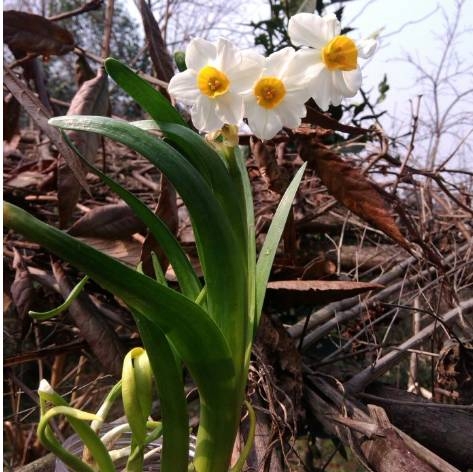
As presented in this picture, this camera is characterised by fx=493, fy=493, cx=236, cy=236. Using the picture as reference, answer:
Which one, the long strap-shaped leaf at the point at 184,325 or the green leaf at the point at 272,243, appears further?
the green leaf at the point at 272,243

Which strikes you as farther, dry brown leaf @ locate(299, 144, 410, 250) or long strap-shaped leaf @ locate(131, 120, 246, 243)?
dry brown leaf @ locate(299, 144, 410, 250)

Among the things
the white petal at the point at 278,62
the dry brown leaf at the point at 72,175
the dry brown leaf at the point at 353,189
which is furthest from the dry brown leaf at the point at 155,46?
the white petal at the point at 278,62

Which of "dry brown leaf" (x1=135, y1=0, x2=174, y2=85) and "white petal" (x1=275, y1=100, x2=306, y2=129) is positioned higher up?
"dry brown leaf" (x1=135, y1=0, x2=174, y2=85)

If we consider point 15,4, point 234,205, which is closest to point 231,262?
point 234,205

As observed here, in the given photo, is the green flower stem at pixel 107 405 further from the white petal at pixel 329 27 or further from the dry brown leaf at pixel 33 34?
the dry brown leaf at pixel 33 34

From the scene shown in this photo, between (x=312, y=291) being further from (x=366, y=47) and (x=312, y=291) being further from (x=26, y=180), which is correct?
(x=26, y=180)

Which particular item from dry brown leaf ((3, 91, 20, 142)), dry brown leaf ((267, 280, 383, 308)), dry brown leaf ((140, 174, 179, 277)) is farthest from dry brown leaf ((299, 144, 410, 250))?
dry brown leaf ((3, 91, 20, 142))

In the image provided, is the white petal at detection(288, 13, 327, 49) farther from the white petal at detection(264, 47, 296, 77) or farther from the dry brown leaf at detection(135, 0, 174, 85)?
the dry brown leaf at detection(135, 0, 174, 85)

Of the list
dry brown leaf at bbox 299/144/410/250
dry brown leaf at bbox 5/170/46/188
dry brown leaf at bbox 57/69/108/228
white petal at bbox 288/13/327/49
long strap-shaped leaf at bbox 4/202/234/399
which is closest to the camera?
long strap-shaped leaf at bbox 4/202/234/399
